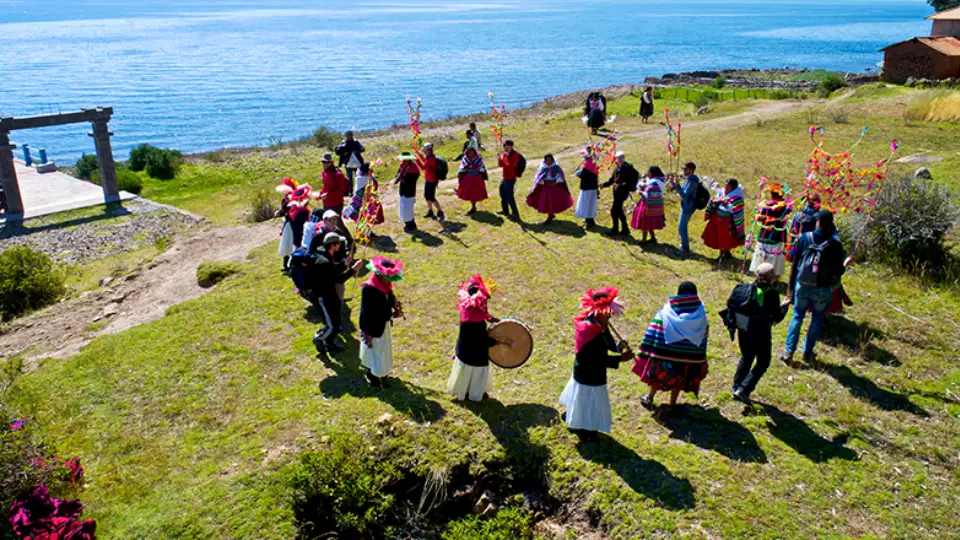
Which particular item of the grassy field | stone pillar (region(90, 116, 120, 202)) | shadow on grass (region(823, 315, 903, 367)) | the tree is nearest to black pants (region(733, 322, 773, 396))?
the grassy field

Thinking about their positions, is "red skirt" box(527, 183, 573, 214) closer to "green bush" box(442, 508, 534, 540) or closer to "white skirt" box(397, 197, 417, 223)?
"white skirt" box(397, 197, 417, 223)

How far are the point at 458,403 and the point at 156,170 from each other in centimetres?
2767

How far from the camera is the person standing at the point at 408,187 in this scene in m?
17.0

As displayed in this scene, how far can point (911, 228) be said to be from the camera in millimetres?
14336

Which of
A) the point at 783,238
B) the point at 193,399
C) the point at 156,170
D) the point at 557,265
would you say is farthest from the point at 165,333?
the point at 156,170

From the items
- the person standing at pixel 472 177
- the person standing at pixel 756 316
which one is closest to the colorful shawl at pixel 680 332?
the person standing at pixel 756 316

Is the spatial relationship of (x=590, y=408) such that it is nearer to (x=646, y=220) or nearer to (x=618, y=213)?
(x=646, y=220)

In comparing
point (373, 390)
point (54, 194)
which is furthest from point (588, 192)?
point (54, 194)

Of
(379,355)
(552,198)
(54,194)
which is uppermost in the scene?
(552,198)

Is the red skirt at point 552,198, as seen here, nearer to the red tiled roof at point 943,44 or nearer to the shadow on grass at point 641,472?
the shadow on grass at point 641,472

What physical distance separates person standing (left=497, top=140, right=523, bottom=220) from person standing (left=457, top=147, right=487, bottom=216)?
1.88 ft

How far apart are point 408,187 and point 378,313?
8005 millimetres

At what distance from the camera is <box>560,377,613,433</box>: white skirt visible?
27.8ft

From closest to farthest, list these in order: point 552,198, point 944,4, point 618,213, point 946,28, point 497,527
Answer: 1. point 497,527
2. point 618,213
3. point 552,198
4. point 946,28
5. point 944,4
